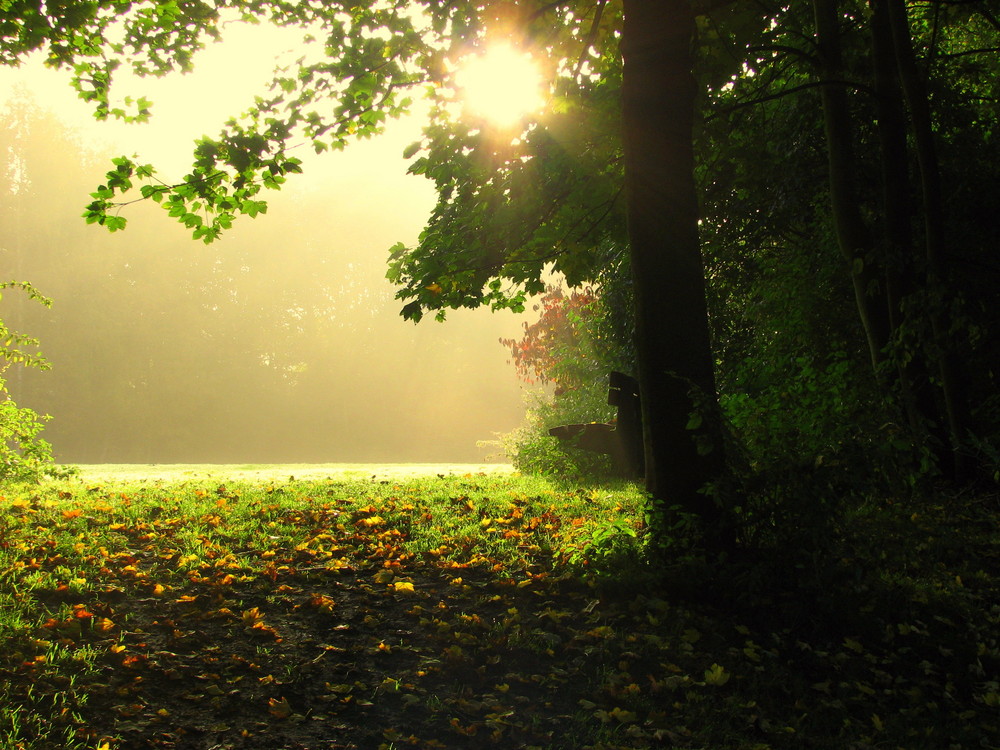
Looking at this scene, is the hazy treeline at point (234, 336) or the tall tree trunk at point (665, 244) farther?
the hazy treeline at point (234, 336)

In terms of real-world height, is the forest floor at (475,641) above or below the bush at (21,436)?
below

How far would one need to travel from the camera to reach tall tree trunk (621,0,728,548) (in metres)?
4.99

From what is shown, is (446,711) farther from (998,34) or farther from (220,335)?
(220,335)

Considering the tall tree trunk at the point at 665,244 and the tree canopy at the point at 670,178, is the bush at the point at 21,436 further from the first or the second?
the tall tree trunk at the point at 665,244

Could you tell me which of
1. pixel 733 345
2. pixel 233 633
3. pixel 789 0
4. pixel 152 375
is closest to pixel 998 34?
pixel 789 0

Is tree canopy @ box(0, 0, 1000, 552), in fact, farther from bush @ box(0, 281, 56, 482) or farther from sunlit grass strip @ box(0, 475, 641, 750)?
bush @ box(0, 281, 56, 482)

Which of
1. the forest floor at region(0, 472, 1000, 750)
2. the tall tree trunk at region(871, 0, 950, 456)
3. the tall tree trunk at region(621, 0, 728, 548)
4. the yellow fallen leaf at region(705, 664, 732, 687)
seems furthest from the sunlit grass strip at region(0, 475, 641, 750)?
the tall tree trunk at region(871, 0, 950, 456)

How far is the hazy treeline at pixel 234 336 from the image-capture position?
36969 millimetres

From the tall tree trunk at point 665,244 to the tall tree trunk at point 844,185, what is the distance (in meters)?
3.67

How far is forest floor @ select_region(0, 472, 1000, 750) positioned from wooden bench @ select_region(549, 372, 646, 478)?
4039 mm

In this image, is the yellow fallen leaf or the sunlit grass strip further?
the yellow fallen leaf

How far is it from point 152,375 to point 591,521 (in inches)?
1483

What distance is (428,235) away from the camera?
7.08m

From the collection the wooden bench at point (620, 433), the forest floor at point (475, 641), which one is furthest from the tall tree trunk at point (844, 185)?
the wooden bench at point (620, 433)
